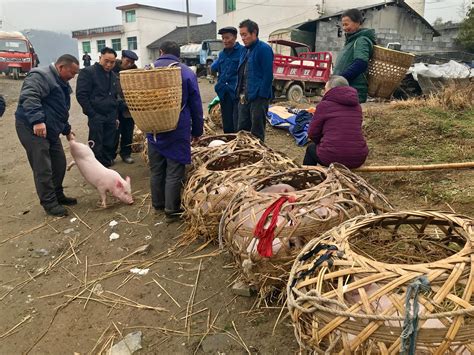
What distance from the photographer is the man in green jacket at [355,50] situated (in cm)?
434

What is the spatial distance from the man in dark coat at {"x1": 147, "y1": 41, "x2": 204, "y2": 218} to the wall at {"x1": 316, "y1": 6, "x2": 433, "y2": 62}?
756 inches

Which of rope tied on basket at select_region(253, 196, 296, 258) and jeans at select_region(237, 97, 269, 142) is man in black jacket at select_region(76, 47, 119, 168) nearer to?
jeans at select_region(237, 97, 269, 142)

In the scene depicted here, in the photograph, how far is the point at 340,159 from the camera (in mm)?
3742

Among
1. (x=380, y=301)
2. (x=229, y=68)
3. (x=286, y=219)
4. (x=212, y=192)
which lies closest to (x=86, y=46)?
(x=229, y=68)

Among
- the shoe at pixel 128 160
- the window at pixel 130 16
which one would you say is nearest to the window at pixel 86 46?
the window at pixel 130 16

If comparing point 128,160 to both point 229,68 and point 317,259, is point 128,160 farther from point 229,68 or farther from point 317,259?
point 317,259

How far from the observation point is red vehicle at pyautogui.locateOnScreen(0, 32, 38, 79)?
2144cm

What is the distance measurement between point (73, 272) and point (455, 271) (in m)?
3.08

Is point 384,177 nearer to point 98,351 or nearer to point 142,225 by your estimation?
point 142,225

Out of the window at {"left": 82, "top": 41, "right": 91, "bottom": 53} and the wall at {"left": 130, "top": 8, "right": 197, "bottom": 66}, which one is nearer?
the wall at {"left": 130, "top": 8, "right": 197, "bottom": 66}

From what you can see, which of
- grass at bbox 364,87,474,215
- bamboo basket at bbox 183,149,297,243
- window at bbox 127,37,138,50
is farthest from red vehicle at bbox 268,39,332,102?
window at bbox 127,37,138,50

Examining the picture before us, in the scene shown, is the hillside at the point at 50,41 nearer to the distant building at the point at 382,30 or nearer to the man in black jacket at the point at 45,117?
the distant building at the point at 382,30

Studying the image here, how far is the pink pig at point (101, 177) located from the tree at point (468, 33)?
69.6 feet

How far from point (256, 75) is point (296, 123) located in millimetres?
2553
